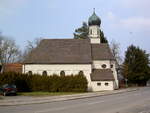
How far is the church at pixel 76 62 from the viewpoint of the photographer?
46000mm

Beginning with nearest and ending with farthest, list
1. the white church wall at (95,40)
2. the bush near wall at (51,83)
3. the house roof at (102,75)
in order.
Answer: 1. the bush near wall at (51,83)
2. the house roof at (102,75)
3. the white church wall at (95,40)

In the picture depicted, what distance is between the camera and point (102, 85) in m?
45.5

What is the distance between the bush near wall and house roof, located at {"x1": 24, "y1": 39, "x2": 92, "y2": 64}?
5.83 m

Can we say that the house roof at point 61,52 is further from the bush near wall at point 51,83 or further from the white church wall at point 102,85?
the bush near wall at point 51,83

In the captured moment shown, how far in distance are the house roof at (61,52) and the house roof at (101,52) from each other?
2.06 meters

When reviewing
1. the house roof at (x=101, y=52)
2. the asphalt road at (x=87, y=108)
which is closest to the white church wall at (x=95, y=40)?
the house roof at (x=101, y=52)

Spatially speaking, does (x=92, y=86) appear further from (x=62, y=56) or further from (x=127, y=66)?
(x=127, y=66)

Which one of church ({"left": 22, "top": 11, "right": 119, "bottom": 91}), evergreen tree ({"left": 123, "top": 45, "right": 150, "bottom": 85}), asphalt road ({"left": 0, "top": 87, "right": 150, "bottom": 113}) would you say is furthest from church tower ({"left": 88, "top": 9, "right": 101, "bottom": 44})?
asphalt road ({"left": 0, "top": 87, "right": 150, "bottom": 113})

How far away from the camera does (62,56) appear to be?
49.5 meters

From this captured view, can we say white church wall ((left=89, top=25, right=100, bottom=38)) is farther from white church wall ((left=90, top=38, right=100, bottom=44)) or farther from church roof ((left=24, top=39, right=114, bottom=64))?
church roof ((left=24, top=39, right=114, bottom=64))

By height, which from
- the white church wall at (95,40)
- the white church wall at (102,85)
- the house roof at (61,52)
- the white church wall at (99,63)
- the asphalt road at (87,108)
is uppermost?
the white church wall at (95,40)

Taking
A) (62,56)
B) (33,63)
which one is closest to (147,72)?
(62,56)

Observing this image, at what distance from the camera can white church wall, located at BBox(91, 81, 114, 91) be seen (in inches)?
1784

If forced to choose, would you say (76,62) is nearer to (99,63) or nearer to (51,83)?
(99,63)
